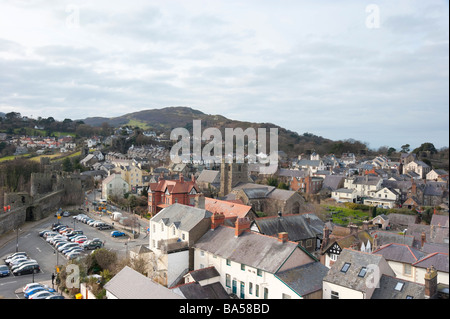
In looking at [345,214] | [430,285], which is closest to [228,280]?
[430,285]

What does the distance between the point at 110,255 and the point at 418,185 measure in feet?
129

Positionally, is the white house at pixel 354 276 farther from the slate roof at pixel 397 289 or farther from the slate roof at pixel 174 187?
the slate roof at pixel 174 187

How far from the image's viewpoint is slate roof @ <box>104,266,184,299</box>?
34.6ft

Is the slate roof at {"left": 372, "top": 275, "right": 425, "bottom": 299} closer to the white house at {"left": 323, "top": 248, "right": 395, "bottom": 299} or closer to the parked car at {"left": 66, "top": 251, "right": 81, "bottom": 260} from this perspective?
the white house at {"left": 323, "top": 248, "right": 395, "bottom": 299}

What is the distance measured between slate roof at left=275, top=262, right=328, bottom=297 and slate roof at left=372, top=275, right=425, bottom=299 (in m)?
2.37

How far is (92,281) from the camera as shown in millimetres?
16531

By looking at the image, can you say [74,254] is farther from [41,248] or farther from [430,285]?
[430,285]

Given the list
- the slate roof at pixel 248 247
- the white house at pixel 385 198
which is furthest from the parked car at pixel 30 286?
the white house at pixel 385 198

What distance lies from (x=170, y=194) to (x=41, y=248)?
515 inches

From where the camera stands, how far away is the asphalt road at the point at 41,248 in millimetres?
19000

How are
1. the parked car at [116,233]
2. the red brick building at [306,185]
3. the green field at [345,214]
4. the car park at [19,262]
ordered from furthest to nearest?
the red brick building at [306,185] → the green field at [345,214] → the parked car at [116,233] → the car park at [19,262]

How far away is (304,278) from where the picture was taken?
14.6 metres

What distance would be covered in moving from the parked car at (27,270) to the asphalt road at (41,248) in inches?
10.1
